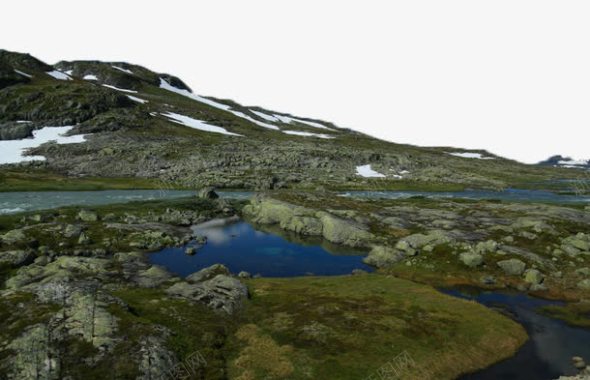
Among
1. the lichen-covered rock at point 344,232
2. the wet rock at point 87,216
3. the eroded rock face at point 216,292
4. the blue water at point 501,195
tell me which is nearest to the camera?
the eroded rock face at point 216,292

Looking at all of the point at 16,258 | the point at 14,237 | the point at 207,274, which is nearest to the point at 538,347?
the point at 207,274

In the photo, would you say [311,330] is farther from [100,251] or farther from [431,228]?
[431,228]

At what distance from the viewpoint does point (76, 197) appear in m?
125

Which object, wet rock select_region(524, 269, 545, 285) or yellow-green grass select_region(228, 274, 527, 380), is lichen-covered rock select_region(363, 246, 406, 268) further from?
wet rock select_region(524, 269, 545, 285)

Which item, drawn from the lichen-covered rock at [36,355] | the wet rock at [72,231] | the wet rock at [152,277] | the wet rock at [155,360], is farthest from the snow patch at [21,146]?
the wet rock at [155,360]

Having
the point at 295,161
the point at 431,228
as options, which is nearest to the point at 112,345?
the point at 431,228

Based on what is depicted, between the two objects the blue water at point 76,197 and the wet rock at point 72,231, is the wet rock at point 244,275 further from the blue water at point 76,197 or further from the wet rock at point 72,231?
the blue water at point 76,197

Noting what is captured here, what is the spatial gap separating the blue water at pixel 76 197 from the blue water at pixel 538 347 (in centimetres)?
9646

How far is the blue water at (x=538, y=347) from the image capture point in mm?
41406

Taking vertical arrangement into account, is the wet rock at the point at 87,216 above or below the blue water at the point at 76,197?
above

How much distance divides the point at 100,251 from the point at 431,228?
70.3 metres

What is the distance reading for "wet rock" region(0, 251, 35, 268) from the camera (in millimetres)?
65144

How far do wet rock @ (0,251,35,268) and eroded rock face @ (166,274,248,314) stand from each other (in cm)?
2859

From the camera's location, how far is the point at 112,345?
39031mm
